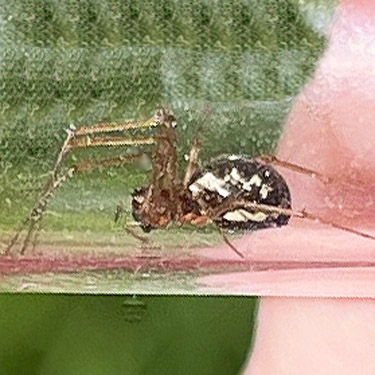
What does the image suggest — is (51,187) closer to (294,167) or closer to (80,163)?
(80,163)

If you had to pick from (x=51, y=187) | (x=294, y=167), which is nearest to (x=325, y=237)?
(x=294, y=167)

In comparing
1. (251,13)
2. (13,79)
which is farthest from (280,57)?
(13,79)

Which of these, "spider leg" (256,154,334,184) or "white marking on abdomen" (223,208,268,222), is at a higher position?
"spider leg" (256,154,334,184)

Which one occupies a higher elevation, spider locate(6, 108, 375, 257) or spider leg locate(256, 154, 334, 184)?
spider leg locate(256, 154, 334, 184)

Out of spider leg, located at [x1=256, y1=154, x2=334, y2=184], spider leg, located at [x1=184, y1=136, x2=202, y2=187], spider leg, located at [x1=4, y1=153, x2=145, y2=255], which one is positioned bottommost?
spider leg, located at [x1=4, y1=153, x2=145, y2=255]

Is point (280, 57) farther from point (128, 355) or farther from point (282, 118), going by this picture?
point (128, 355)
